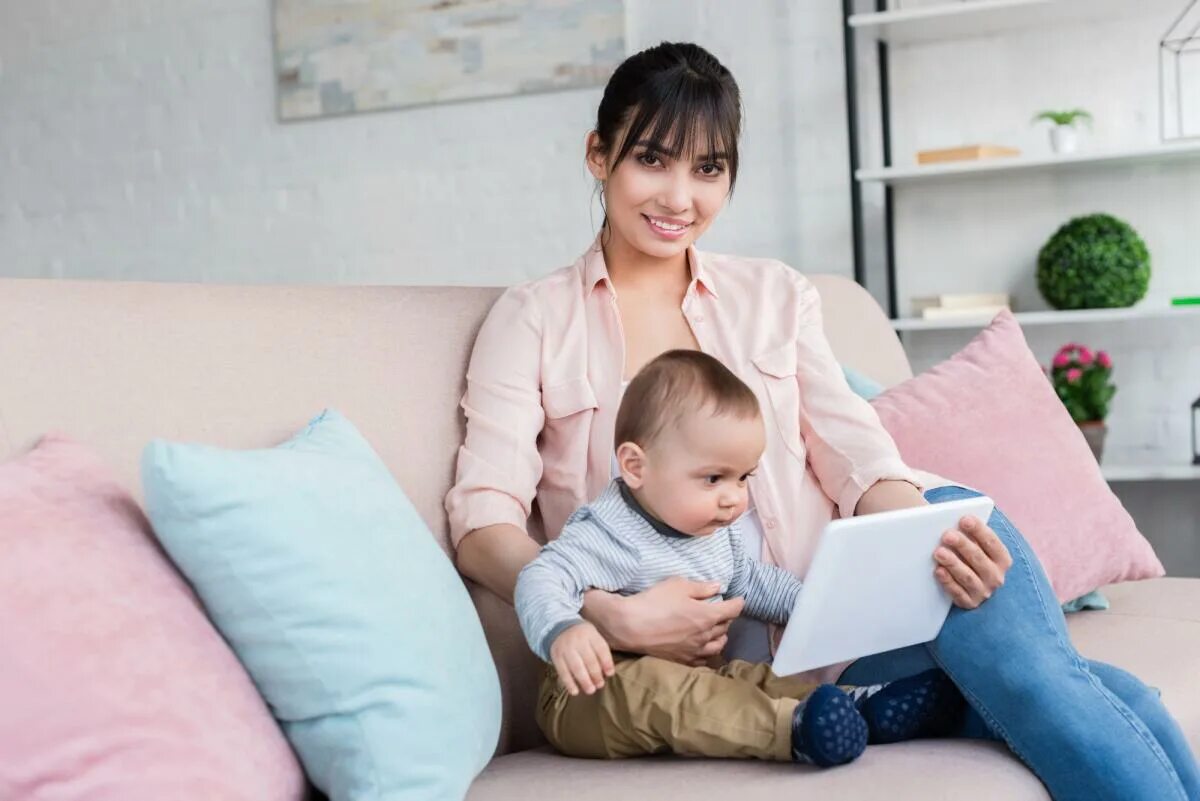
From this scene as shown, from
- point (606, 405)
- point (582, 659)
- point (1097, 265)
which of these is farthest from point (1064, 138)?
point (582, 659)

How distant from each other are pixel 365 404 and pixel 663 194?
464 mm

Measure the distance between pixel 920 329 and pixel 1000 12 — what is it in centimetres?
84

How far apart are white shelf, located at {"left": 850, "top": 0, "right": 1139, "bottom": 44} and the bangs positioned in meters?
1.74

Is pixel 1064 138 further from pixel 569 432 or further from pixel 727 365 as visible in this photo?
pixel 569 432

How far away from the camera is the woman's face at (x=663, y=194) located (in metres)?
1.75

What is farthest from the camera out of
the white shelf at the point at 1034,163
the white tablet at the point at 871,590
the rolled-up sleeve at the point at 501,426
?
the white shelf at the point at 1034,163

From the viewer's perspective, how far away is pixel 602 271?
6.00ft

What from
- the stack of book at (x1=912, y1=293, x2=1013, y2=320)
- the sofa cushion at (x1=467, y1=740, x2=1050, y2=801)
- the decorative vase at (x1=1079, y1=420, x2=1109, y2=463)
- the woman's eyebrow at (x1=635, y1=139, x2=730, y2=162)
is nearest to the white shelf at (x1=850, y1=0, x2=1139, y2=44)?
the stack of book at (x1=912, y1=293, x2=1013, y2=320)

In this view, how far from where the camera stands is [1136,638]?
1.85 meters

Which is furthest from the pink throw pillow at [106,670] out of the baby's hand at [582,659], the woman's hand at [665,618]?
the woman's hand at [665,618]

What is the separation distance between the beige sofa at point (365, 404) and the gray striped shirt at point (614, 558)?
0.41ft

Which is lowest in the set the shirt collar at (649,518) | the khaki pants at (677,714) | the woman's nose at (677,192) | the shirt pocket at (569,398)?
the khaki pants at (677,714)

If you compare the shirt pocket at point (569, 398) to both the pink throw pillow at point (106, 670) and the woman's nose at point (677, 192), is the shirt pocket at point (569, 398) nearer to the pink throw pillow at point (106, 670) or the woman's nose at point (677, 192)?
the woman's nose at point (677, 192)

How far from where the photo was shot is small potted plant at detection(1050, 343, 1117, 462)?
10.6ft
